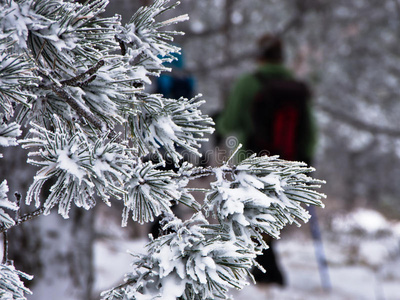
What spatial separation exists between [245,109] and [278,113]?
1.24ft

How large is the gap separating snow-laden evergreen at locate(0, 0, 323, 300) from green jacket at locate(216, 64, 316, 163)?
3.28 meters

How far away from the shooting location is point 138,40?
961 mm

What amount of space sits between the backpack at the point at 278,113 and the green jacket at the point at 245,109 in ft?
0.40

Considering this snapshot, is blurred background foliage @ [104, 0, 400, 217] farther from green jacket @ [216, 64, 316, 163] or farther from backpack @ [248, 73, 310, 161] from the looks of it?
backpack @ [248, 73, 310, 161]

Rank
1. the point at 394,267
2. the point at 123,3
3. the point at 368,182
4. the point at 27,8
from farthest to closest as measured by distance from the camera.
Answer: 1. the point at 368,182
2. the point at 394,267
3. the point at 123,3
4. the point at 27,8

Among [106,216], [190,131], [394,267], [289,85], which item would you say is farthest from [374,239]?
[190,131]

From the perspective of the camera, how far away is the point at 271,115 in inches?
160

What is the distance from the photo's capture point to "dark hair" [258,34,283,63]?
437 centimetres

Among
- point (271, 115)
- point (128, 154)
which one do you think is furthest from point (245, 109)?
point (128, 154)

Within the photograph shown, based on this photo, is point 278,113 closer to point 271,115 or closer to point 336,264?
point 271,115

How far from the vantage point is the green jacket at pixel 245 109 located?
4.23 metres

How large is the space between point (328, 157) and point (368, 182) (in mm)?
1628

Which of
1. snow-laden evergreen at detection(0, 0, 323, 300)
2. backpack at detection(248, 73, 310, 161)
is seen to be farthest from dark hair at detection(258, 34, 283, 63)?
snow-laden evergreen at detection(0, 0, 323, 300)

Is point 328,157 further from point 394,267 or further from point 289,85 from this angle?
point 289,85
